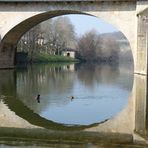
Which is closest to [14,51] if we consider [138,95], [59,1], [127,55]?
[59,1]

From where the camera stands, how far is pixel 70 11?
121 ft

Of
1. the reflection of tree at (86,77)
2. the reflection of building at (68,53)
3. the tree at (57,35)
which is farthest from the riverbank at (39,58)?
the reflection of tree at (86,77)

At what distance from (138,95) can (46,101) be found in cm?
470

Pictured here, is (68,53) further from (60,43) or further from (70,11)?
(70,11)

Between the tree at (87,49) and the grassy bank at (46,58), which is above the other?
the tree at (87,49)

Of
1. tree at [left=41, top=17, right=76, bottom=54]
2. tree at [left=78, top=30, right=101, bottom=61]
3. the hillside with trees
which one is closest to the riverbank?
the hillside with trees

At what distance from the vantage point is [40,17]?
38781mm

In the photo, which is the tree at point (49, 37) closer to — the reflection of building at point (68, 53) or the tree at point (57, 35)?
the tree at point (57, 35)

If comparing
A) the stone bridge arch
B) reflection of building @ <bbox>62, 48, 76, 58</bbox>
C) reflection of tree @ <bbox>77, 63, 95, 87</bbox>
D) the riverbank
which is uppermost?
the stone bridge arch

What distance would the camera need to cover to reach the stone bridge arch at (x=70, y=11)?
3512 centimetres

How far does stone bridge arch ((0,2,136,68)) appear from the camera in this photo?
115ft

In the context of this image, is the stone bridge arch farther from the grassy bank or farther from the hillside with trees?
the grassy bank

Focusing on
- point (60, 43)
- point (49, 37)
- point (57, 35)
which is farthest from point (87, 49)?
point (49, 37)

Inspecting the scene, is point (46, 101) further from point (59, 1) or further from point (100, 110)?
point (59, 1)
